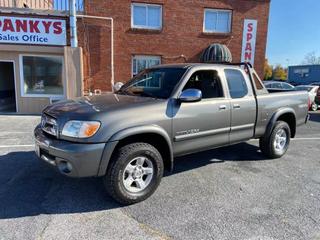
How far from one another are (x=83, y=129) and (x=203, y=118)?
1955 mm

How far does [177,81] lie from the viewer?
4.27 meters

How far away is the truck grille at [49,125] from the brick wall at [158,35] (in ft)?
29.2

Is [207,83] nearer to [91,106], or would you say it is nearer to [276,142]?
[91,106]

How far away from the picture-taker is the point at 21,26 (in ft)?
36.0

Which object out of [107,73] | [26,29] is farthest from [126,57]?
[26,29]

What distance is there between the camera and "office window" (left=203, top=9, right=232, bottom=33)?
13.5m

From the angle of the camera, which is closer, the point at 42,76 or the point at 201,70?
the point at 201,70

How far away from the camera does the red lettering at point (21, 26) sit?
1095 centimetres

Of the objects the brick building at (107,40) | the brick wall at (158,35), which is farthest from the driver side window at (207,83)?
the brick wall at (158,35)

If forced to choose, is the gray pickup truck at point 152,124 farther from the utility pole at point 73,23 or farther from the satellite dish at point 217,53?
the satellite dish at point 217,53

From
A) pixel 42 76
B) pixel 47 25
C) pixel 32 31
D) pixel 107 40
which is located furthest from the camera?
pixel 107 40

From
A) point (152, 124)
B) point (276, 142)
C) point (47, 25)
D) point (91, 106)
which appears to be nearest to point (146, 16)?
point (47, 25)

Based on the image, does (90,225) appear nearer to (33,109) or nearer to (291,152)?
(291,152)

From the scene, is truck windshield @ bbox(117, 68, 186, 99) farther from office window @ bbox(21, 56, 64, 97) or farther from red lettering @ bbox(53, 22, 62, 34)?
office window @ bbox(21, 56, 64, 97)
